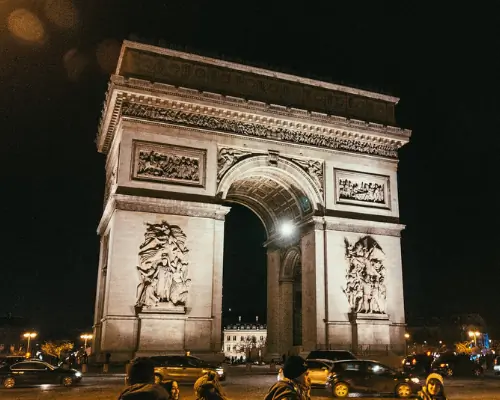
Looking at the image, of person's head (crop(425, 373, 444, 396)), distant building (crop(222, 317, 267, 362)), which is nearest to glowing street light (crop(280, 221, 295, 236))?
person's head (crop(425, 373, 444, 396))

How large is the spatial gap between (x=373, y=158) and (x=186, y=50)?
36.4 ft

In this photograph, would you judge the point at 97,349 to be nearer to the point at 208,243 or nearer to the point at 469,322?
the point at 208,243

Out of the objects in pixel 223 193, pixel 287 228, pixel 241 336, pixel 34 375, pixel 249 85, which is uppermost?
pixel 249 85

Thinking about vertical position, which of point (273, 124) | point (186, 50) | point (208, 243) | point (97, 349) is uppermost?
point (186, 50)

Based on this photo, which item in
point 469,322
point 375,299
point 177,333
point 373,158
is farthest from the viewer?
point 469,322

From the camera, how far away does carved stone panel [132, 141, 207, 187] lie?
82.0 feet

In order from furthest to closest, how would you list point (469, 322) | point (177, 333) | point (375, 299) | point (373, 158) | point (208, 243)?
point (469, 322) < point (373, 158) < point (375, 299) < point (208, 243) < point (177, 333)

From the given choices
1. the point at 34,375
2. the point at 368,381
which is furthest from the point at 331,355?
the point at 34,375

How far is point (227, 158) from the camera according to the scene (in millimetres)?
26688

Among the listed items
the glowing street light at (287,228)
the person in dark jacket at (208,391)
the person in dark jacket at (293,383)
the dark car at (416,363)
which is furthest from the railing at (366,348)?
the person in dark jacket at (293,383)

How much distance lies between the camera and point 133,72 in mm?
25531

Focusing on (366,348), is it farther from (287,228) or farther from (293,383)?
(293,383)

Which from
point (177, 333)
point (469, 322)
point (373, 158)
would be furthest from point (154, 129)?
point (469, 322)

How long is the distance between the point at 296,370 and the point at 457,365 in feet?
86.4
